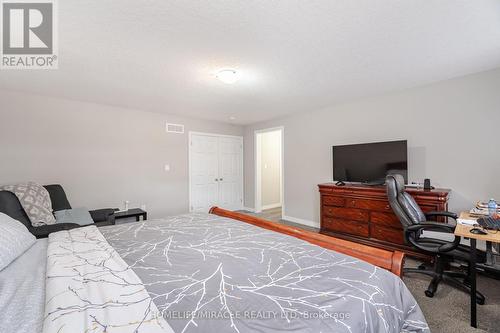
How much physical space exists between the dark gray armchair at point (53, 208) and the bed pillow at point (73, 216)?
9cm

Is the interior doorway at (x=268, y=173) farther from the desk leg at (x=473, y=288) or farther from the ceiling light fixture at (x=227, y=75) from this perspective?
the desk leg at (x=473, y=288)

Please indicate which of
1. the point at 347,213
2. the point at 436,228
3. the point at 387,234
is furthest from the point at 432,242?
the point at 347,213

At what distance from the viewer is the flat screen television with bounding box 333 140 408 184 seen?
318 centimetres

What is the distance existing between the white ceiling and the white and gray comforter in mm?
1705

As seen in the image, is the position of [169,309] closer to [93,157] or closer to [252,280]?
[252,280]

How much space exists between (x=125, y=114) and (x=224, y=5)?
3.42 metres

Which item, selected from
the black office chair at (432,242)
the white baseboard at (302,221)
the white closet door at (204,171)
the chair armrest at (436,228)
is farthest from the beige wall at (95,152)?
the chair armrest at (436,228)

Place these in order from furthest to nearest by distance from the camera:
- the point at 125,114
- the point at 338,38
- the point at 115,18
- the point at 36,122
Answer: the point at 125,114
the point at 36,122
the point at 338,38
the point at 115,18

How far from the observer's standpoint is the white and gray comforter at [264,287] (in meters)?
0.85

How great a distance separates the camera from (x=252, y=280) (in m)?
1.11

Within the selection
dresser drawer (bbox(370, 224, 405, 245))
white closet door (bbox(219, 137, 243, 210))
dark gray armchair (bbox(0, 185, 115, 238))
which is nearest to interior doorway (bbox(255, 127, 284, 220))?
white closet door (bbox(219, 137, 243, 210))

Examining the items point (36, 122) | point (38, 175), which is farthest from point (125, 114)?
point (38, 175)

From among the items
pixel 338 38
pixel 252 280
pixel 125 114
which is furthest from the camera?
pixel 125 114

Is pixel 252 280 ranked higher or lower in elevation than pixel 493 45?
lower
